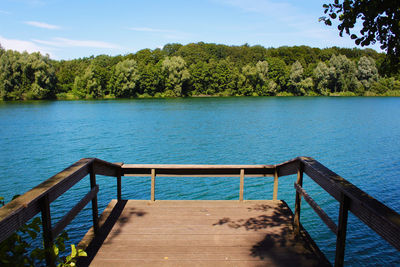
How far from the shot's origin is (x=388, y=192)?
35.0 ft

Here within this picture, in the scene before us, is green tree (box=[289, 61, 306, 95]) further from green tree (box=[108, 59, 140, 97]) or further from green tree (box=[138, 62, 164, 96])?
green tree (box=[108, 59, 140, 97])

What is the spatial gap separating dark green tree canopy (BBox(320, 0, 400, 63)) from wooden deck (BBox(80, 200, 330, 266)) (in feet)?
9.39

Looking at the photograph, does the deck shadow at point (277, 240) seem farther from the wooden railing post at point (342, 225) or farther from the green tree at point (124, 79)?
the green tree at point (124, 79)

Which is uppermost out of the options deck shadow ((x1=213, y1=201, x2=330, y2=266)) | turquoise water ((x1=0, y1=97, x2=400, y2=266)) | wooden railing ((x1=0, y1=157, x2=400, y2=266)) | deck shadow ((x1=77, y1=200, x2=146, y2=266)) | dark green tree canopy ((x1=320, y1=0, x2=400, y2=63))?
dark green tree canopy ((x1=320, y1=0, x2=400, y2=63))

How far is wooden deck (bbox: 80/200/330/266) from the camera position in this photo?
3.49m

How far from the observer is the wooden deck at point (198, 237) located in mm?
3494

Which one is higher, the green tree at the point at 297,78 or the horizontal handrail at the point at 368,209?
the green tree at the point at 297,78

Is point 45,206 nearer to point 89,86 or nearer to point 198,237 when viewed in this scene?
point 198,237

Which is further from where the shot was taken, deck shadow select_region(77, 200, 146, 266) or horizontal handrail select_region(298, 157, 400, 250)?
deck shadow select_region(77, 200, 146, 266)

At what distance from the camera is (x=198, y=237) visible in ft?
13.3

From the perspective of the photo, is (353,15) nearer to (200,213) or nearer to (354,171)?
(200,213)

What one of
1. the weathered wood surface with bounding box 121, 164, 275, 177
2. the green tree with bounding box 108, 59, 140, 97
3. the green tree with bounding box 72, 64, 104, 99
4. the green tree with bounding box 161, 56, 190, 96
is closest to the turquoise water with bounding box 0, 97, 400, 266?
the weathered wood surface with bounding box 121, 164, 275, 177

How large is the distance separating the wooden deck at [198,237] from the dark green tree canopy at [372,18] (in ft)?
9.39

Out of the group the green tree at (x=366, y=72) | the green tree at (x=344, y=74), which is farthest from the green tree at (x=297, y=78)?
the green tree at (x=366, y=72)
